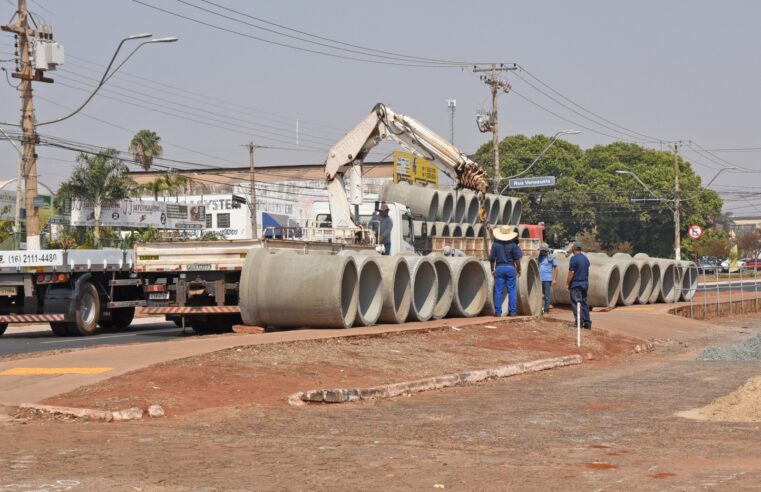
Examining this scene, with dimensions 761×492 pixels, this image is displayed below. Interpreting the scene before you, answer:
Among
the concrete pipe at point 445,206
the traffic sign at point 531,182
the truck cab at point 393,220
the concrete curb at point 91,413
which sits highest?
the traffic sign at point 531,182

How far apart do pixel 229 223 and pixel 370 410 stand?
52.4m

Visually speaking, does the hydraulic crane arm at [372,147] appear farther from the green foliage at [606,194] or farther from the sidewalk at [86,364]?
the green foliage at [606,194]

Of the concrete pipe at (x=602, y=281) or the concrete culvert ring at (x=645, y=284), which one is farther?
the concrete culvert ring at (x=645, y=284)

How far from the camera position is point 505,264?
69.8 ft

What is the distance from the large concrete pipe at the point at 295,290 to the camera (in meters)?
17.2

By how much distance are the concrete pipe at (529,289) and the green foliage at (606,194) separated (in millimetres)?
62433

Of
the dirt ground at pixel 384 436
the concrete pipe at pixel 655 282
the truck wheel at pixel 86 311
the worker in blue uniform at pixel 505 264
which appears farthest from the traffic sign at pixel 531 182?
the dirt ground at pixel 384 436

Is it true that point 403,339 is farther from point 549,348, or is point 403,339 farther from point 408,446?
point 408,446

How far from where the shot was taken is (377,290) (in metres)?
19.3

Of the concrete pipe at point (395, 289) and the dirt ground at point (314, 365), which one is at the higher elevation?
the concrete pipe at point (395, 289)

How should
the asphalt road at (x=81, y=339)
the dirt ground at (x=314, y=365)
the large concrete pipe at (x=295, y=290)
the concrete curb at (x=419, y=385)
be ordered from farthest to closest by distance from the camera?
the asphalt road at (x=81, y=339)
the large concrete pipe at (x=295, y=290)
the concrete curb at (x=419, y=385)
the dirt ground at (x=314, y=365)

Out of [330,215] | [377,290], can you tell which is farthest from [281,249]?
[330,215]

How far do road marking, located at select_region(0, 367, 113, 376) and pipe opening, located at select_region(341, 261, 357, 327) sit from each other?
610cm

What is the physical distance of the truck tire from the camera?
2397cm
